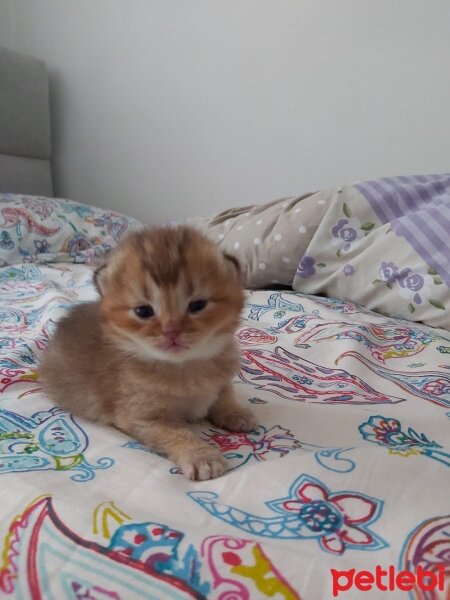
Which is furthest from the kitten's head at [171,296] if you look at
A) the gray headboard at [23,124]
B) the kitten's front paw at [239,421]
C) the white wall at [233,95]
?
the gray headboard at [23,124]

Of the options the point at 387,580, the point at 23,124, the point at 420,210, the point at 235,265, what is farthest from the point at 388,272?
the point at 23,124

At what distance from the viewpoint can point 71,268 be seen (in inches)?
88.4

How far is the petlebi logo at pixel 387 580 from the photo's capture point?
1.48 feet

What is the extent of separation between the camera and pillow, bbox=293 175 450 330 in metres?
1.48

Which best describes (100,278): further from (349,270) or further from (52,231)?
(52,231)

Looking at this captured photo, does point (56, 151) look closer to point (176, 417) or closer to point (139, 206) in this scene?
point (139, 206)

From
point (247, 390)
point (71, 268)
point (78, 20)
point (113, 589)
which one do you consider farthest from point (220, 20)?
point (113, 589)

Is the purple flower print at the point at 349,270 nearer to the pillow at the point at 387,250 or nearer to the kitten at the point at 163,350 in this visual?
the pillow at the point at 387,250

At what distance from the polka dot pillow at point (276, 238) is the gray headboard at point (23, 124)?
1.73 meters

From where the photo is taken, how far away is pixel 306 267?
180 centimetres

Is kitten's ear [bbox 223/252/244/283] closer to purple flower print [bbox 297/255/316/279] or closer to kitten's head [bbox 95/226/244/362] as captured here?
kitten's head [bbox 95/226/244/362]

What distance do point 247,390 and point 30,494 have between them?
50 centimetres

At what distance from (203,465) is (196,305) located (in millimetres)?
241

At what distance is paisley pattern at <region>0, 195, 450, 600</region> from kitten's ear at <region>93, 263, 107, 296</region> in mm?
170
